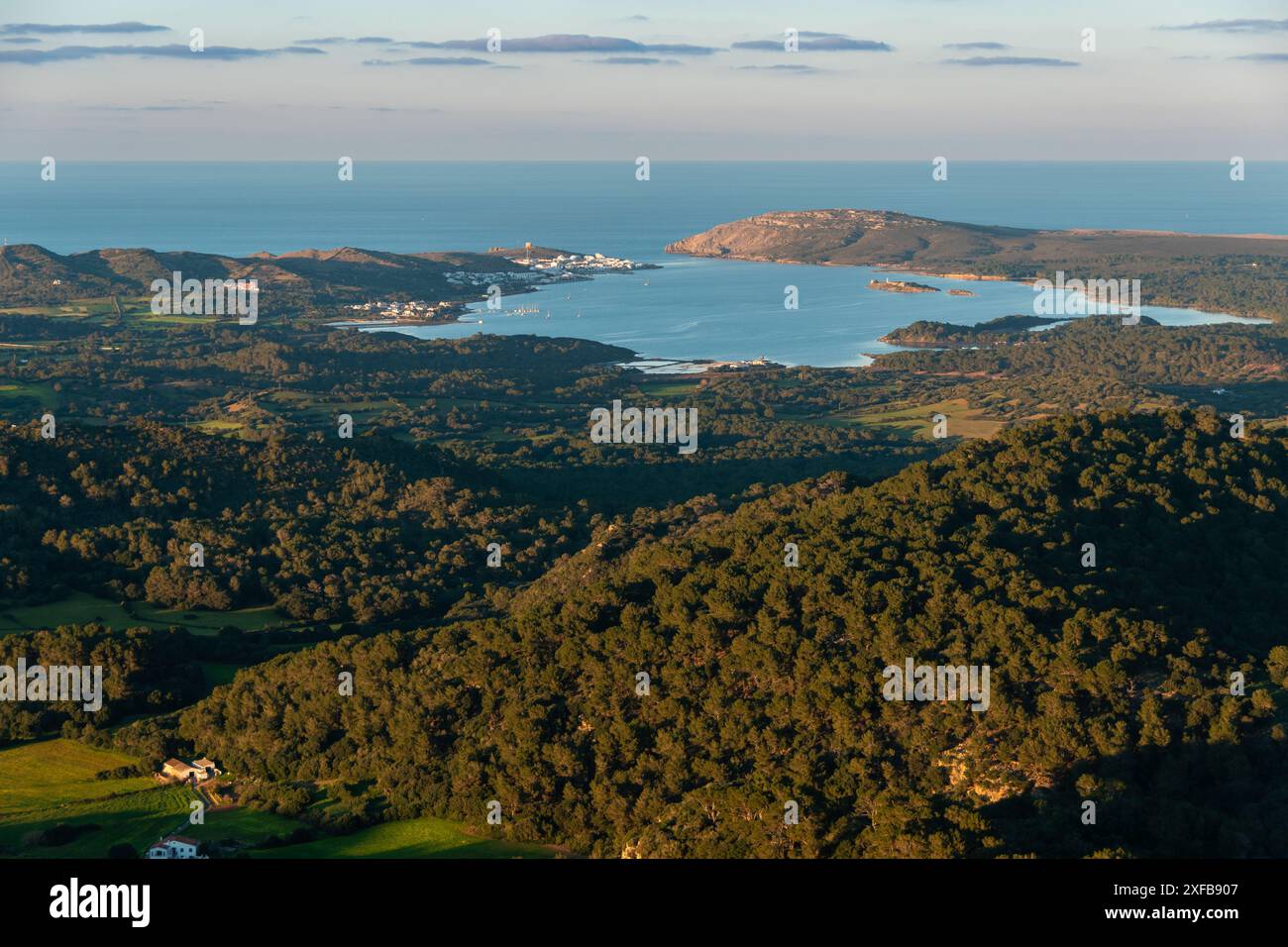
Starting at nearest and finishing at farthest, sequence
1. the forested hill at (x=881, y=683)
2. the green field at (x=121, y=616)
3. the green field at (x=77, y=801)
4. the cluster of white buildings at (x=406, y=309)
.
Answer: the forested hill at (x=881, y=683) → the green field at (x=77, y=801) → the green field at (x=121, y=616) → the cluster of white buildings at (x=406, y=309)

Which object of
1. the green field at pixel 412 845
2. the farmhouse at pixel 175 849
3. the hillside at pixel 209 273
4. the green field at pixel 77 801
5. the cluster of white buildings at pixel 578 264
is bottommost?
the green field at pixel 77 801

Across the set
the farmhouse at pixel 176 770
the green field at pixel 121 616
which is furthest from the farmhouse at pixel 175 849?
the green field at pixel 121 616

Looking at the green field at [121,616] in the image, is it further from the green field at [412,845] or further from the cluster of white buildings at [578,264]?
the cluster of white buildings at [578,264]

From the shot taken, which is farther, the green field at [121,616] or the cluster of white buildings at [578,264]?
the cluster of white buildings at [578,264]

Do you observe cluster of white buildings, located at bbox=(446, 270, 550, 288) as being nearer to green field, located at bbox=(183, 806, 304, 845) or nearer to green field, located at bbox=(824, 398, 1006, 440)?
green field, located at bbox=(824, 398, 1006, 440)

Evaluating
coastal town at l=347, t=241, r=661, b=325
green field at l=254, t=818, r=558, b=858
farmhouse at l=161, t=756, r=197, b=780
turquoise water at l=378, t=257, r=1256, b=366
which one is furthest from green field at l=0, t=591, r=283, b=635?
coastal town at l=347, t=241, r=661, b=325

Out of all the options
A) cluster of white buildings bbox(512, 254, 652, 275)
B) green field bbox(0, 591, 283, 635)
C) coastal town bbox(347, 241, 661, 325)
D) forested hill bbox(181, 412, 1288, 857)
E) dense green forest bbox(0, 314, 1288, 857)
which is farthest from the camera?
cluster of white buildings bbox(512, 254, 652, 275)
